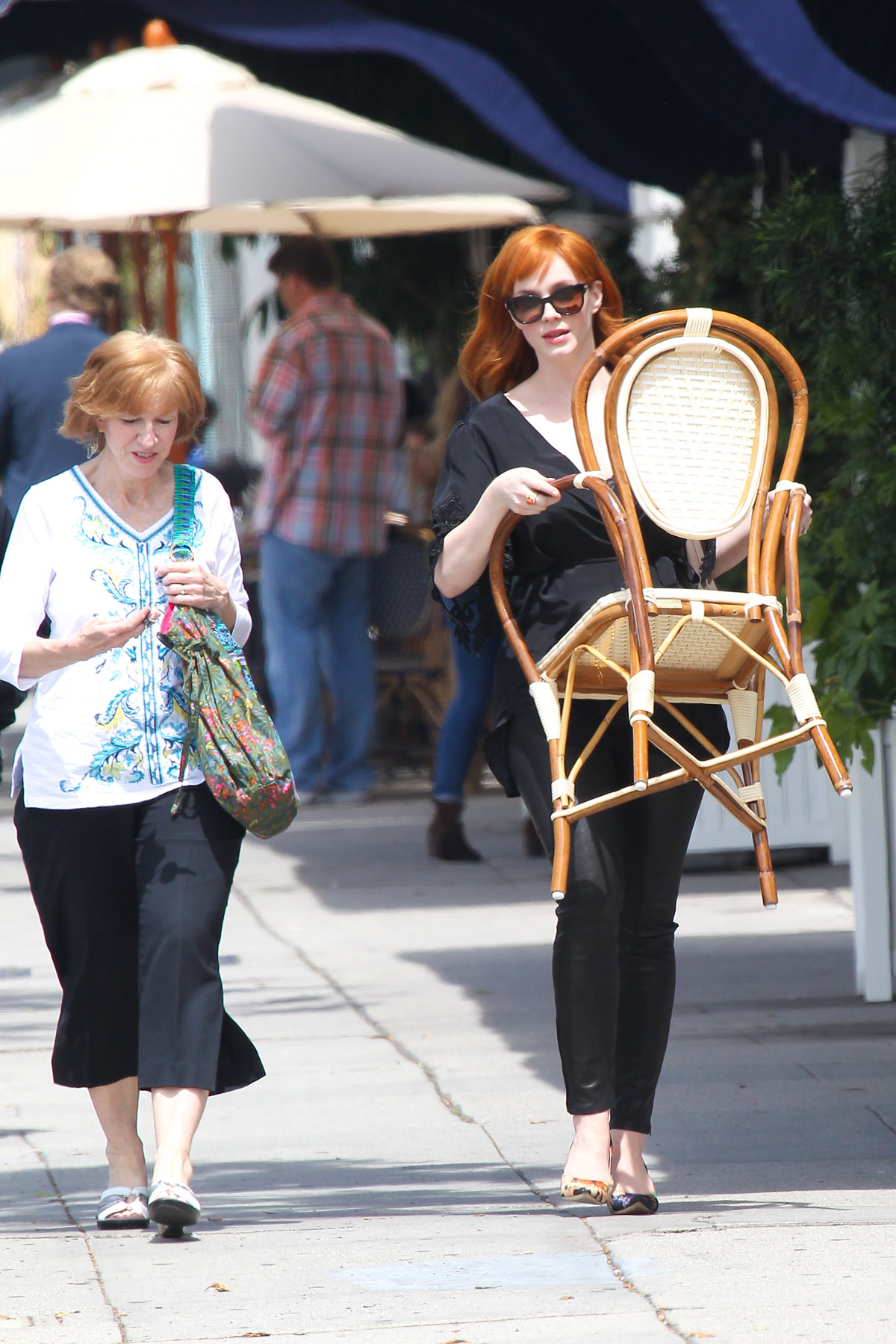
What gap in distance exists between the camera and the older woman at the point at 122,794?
4.00 meters

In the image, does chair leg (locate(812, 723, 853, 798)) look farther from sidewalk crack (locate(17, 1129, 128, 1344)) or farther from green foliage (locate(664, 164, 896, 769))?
sidewalk crack (locate(17, 1129, 128, 1344))

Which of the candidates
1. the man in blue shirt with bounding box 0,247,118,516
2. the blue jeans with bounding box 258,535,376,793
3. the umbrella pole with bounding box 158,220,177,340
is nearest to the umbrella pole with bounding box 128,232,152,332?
the umbrella pole with bounding box 158,220,177,340

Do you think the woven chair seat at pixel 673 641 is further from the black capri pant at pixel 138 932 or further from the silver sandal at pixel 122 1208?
the silver sandal at pixel 122 1208

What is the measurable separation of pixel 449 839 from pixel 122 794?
4233mm

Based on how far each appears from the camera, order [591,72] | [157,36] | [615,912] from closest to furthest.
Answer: [615,912], [157,36], [591,72]

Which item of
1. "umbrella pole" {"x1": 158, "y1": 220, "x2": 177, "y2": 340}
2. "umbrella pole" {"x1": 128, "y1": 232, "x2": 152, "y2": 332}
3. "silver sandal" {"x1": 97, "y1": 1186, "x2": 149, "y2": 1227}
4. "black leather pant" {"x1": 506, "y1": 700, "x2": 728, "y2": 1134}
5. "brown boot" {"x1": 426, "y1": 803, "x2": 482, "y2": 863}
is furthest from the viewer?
"umbrella pole" {"x1": 128, "y1": 232, "x2": 152, "y2": 332}

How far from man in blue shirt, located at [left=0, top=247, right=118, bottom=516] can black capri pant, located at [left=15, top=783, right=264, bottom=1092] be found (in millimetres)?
3631

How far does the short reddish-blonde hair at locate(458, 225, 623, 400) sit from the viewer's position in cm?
406

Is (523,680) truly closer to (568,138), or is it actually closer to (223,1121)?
(223,1121)

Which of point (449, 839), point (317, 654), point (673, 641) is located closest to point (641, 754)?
point (673, 641)

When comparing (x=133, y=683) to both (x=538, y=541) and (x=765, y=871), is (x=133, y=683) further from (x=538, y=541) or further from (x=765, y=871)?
(x=765, y=871)

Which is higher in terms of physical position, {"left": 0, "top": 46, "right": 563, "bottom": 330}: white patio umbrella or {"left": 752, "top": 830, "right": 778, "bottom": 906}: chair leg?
{"left": 0, "top": 46, "right": 563, "bottom": 330}: white patio umbrella

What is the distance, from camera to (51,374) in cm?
750

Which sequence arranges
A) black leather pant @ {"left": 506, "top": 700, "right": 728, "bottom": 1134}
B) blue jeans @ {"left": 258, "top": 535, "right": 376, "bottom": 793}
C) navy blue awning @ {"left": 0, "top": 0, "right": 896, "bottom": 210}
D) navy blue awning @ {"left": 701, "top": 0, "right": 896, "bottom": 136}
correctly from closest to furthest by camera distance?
Result: black leather pant @ {"left": 506, "top": 700, "right": 728, "bottom": 1134} < navy blue awning @ {"left": 701, "top": 0, "right": 896, "bottom": 136} < navy blue awning @ {"left": 0, "top": 0, "right": 896, "bottom": 210} < blue jeans @ {"left": 258, "top": 535, "right": 376, "bottom": 793}
